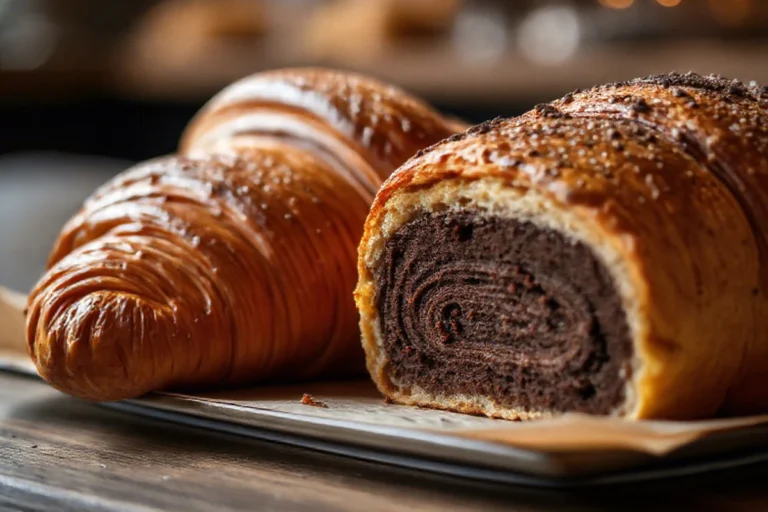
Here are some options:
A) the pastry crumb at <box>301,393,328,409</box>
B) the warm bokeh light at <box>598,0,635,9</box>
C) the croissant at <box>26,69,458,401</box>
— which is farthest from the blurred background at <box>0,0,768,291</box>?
the pastry crumb at <box>301,393,328,409</box>

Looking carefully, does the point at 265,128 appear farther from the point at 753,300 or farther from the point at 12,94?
the point at 12,94

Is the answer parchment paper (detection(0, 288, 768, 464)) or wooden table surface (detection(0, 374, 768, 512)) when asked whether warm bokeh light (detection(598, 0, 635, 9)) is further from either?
wooden table surface (detection(0, 374, 768, 512))

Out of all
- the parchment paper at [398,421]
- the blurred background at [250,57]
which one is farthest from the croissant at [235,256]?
the blurred background at [250,57]

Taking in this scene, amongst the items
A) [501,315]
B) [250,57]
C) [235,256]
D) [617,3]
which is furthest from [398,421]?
[250,57]

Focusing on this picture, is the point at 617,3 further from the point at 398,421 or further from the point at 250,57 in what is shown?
the point at 398,421

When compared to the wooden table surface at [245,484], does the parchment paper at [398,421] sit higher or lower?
higher

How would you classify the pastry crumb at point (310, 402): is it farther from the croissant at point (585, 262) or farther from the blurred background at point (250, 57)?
the blurred background at point (250, 57)

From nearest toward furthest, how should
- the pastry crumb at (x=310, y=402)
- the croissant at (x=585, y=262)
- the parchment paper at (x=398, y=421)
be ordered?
the parchment paper at (x=398, y=421), the croissant at (x=585, y=262), the pastry crumb at (x=310, y=402)
